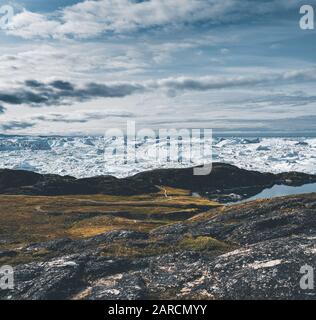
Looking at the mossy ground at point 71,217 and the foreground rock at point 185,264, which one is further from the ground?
the foreground rock at point 185,264

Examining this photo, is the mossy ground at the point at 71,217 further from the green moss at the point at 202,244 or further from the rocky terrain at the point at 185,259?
the green moss at the point at 202,244

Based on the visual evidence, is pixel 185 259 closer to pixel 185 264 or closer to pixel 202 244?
pixel 185 264

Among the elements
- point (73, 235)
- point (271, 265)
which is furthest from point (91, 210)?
point (271, 265)

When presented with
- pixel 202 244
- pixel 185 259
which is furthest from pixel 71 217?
pixel 185 259

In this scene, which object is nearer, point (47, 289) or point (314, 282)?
point (314, 282)

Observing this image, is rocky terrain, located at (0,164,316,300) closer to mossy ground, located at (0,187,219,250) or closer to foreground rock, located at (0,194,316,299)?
foreground rock, located at (0,194,316,299)

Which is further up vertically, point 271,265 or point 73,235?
point 271,265

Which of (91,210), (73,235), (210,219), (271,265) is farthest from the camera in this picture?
(91,210)

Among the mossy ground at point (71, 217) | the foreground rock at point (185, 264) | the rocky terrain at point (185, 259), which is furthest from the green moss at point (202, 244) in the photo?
the mossy ground at point (71, 217)
